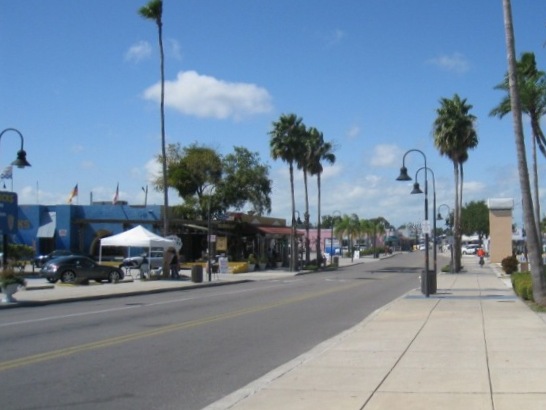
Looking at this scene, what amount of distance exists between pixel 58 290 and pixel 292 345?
1895cm

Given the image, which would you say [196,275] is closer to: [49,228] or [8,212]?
[8,212]

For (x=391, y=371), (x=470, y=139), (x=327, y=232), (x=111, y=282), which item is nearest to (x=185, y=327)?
(x=391, y=371)

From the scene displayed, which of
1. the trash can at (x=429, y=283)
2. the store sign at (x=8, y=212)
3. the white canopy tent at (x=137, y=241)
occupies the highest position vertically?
the store sign at (x=8, y=212)

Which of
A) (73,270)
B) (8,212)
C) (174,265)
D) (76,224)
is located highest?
(76,224)

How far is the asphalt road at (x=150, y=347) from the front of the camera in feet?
31.1

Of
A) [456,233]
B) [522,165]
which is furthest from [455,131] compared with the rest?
[522,165]

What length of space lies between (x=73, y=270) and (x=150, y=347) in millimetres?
23363

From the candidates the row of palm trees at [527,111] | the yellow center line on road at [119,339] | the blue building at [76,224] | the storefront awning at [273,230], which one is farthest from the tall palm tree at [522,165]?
the storefront awning at [273,230]

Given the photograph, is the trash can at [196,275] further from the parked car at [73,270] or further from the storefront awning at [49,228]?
the storefront awning at [49,228]

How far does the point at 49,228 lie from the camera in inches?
2398

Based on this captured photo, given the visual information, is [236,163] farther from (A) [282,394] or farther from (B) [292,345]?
(A) [282,394]

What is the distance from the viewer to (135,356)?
41.2 feet

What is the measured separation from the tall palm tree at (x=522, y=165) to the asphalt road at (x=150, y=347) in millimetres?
5013

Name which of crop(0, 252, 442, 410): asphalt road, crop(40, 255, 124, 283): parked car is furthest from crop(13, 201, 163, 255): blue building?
crop(0, 252, 442, 410): asphalt road
